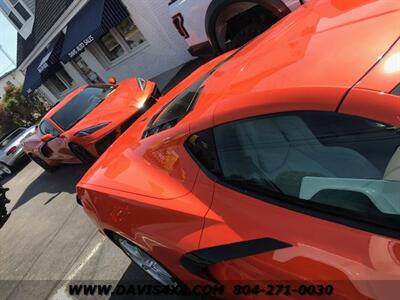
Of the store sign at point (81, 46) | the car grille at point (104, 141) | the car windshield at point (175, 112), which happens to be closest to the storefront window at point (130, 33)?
the store sign at point (81, 46)

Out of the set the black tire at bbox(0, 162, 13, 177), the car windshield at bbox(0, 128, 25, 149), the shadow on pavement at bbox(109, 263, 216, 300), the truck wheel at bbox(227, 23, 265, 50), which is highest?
the truck wheel at bbox(227, 23, 265, 50)

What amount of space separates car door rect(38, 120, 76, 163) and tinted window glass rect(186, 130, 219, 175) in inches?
207

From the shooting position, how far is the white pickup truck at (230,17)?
500 cm

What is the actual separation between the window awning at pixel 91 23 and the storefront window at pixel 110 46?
37.8 inches

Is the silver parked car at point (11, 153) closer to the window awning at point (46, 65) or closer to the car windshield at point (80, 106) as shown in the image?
the window awning at point (46, 65)

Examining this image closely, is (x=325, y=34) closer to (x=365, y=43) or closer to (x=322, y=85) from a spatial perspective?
(x=365, y=43)

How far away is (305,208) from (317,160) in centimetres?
23

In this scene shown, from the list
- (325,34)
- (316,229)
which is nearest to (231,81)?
(325,34)

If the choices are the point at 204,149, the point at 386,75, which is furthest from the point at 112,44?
the point at 386,75

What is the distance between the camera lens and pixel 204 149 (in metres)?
2.26

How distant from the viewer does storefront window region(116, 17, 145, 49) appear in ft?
39.0

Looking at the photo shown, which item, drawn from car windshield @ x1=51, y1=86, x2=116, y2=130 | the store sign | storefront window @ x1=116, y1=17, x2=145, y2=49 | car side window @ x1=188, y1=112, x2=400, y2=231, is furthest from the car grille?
storefront window @ x1=116, y1=17, x2=145, y2=49

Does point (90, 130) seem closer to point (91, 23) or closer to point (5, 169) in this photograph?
point (91, 23)

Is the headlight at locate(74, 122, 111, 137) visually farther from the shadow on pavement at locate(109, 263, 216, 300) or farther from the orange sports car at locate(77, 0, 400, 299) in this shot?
the orange sports car at locate(77, 0, 400, 299)
